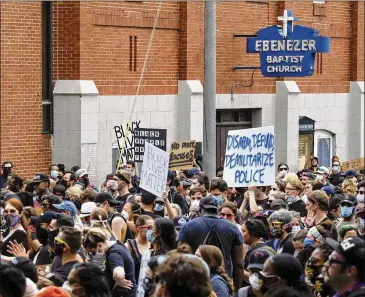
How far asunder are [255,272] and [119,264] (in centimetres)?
208

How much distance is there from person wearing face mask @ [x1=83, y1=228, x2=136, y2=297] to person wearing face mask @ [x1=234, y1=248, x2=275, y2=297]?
1.65 metres

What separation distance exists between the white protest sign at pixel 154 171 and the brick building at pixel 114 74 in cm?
910

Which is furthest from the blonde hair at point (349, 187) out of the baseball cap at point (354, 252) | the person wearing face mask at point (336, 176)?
the baseball cap at point (354, 252)

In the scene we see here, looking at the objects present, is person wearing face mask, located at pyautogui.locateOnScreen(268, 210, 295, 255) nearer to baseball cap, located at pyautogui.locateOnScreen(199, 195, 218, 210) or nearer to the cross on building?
baseball cap, located at pyautogui.locateOnScreen(199, 195, 218, 210)

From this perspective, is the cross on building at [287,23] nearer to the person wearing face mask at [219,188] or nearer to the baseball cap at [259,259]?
the person wearing face mask at [219,188]

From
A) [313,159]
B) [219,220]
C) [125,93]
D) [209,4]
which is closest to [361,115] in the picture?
[313,159]

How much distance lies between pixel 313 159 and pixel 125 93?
4643 mm

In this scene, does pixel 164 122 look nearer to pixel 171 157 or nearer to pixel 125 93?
pixel 125 93

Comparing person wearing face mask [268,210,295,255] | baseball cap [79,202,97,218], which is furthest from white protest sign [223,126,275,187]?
person wearing face mask [268,210,295,255]

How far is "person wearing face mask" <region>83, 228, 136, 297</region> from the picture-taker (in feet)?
31.9

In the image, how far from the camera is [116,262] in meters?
9.72

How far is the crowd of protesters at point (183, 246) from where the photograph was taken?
655cm

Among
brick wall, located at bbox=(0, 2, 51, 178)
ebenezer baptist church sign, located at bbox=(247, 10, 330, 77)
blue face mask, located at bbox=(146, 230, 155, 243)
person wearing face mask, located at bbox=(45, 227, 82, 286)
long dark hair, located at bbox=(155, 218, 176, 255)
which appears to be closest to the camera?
person wearing face mask, located at bbox=(45, 227, 82, 286)

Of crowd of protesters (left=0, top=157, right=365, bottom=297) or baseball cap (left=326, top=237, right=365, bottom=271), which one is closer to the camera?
baseball cap (left=326, top=237, right=365, bottom=271)
